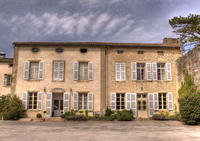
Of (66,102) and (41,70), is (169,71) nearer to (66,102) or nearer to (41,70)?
(66,102)

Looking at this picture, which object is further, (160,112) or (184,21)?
(184,21)

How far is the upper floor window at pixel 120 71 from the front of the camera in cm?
1459

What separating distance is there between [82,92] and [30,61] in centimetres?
472

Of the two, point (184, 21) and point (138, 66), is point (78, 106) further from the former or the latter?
point (184, 21)

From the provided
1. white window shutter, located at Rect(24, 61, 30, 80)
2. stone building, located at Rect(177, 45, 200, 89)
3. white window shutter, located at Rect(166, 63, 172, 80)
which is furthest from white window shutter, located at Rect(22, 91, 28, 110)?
stone building, located at Rect(177, 45, 200, 89)

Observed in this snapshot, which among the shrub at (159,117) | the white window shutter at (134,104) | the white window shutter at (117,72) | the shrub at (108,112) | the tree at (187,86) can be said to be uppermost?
the white window shutter at (117,72)

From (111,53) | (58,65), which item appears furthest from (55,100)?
(111,53)

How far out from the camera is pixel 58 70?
14.4 m

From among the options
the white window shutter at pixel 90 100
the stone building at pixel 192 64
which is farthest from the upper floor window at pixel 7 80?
the stone building at pixel 192 64

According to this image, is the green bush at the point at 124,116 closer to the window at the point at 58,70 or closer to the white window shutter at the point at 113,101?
the white window shutter at the point at 113,101

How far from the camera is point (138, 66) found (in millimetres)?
15055

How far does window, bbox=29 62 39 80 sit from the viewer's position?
14.5 meters

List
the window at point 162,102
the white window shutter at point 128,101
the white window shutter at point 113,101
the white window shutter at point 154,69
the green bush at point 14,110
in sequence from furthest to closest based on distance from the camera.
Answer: the white window shutter at point 154,69, the window at point 162,102, the white window shutter at point 128,101, the white window shutter at point 113,101, the green bush at point 14,110

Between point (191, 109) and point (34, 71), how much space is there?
11174mm
